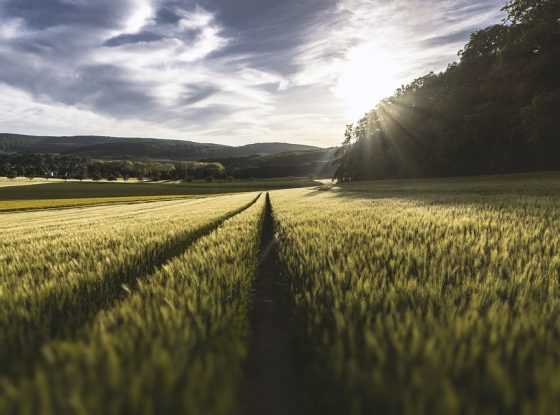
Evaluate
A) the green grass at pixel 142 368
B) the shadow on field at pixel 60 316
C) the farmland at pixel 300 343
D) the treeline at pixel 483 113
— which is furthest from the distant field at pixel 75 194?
the green grass at pixel 142 368

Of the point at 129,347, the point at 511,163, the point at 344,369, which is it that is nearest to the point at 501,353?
the point at 344,369

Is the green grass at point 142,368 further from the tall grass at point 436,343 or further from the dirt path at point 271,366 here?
the tall grass at point 436,343

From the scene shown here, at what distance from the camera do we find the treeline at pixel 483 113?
79.2 ft

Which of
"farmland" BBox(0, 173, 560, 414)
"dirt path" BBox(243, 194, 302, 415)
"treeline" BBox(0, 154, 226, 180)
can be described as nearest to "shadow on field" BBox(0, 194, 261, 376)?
"farmland" BBox(0, 173, 560, 414)

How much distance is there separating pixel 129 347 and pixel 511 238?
3.75 metres

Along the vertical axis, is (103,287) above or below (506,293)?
below

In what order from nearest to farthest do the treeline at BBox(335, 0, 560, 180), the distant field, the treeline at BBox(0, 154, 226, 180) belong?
1. the treeline at BBox(335, 0, 560, 180)
2. the distant field
3. the treeline at BBox(0, 154, 226, 180)

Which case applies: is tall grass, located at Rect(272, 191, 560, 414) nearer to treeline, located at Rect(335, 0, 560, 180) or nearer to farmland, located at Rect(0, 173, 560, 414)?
farmland, located at Rect(0, 173, 560, 414)

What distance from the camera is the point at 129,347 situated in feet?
3.80

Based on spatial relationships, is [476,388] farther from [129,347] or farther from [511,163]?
[511,163]

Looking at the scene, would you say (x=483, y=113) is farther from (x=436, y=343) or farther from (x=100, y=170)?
(x=100, y=170)

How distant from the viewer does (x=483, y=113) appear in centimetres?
3011

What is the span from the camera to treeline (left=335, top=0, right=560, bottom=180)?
24.1m

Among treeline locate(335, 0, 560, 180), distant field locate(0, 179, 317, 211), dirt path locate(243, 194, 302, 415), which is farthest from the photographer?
distant field locate(0, 179, 317, 211)
